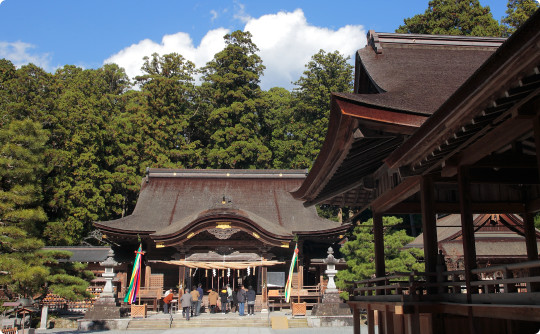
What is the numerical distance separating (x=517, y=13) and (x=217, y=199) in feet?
68.4

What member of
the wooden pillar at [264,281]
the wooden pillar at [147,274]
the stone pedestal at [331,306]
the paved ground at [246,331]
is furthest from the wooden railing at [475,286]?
the wooden pillar at [147,274]

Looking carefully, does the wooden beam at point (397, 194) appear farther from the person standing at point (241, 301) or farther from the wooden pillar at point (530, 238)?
the person standing at point (241, 301)

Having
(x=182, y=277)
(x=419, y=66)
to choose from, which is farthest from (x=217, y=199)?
(x=419, y=66)

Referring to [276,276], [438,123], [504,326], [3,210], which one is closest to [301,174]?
[276,276]

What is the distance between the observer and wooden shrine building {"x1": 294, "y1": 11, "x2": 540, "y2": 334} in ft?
15.2

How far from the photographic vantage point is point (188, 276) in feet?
68.5

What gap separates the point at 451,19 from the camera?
33.9m

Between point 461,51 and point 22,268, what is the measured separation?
11.5 m

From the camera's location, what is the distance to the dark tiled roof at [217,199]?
23.2 m

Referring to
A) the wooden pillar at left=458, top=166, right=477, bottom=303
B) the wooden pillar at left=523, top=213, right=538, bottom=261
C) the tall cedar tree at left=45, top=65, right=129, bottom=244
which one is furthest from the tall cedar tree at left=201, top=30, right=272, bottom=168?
the wooden pillar at left=458, top=166, right=477, bottom=303

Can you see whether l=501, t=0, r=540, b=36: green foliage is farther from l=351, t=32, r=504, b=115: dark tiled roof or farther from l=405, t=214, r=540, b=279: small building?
l=351, t=32, r=504, b=115: dark tiled roof

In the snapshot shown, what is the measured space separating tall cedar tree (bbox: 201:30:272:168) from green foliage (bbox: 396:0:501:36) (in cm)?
1204

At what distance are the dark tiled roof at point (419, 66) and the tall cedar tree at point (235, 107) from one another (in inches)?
1017

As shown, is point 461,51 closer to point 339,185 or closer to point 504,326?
point 339,185
